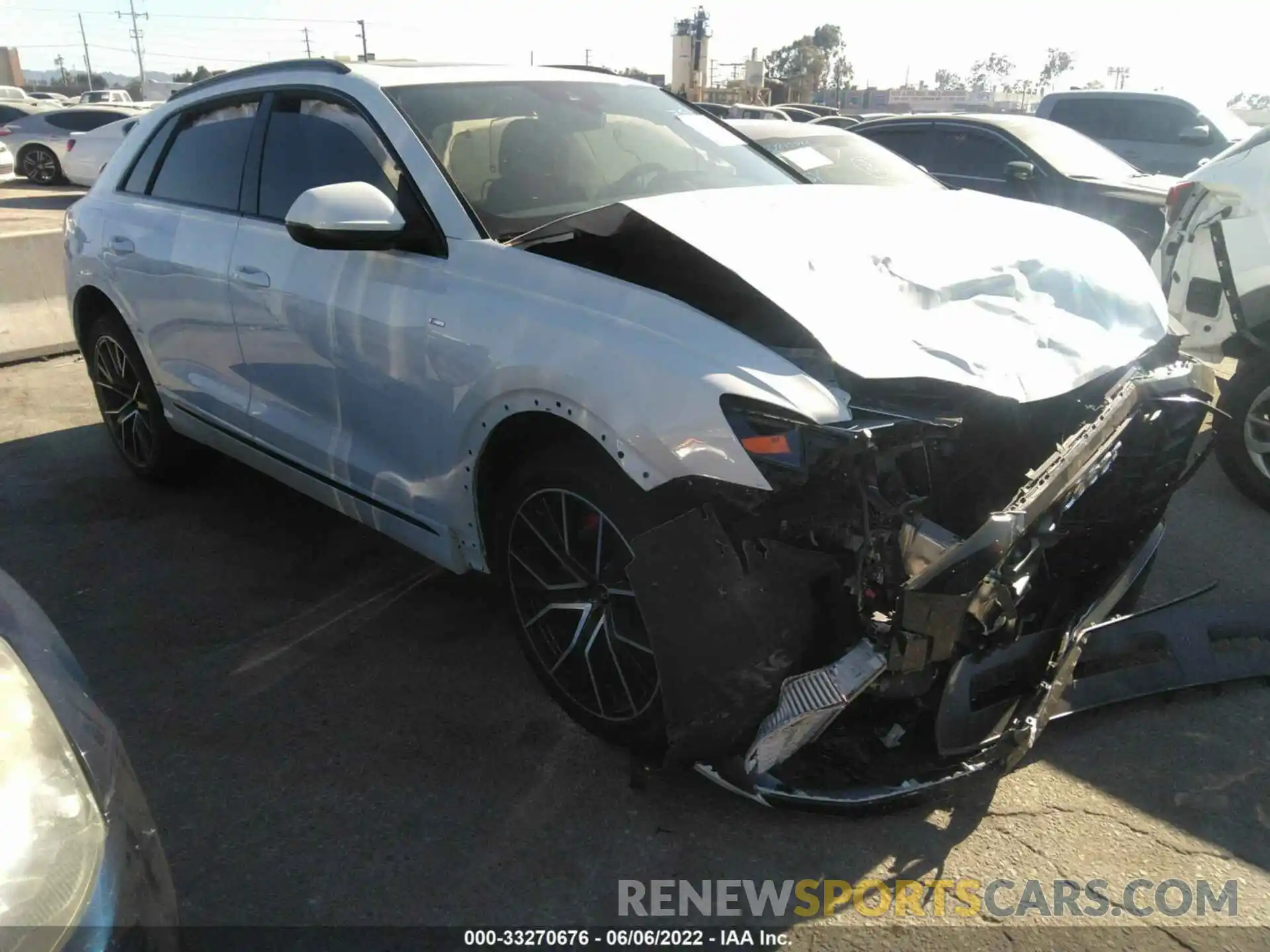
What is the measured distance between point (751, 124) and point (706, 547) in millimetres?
6833

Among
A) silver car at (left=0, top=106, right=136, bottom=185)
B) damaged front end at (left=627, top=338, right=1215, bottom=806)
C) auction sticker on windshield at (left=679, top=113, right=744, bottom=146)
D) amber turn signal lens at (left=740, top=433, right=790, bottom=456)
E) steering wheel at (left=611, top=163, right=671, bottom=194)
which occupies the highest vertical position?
auction sticker on windshield at (left=679, top=113, right=744, bottom=146)

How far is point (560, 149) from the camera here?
11.6ft

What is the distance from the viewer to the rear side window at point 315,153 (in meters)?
3.36

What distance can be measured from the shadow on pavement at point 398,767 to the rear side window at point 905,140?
6879mm

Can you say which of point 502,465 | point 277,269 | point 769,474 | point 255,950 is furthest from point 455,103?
point 255,950

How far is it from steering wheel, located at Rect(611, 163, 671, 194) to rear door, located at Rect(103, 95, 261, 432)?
5.20ft

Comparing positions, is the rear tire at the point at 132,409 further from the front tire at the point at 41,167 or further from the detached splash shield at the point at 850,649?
the front tire at the point at 41,167

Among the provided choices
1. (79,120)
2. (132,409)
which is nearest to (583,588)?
(132,409)

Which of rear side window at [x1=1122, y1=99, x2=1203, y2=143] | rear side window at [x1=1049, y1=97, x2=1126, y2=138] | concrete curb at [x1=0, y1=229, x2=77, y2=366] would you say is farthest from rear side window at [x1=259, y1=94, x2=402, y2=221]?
rear side window at [x1=1122, y1=99, x2=1203, y2=143]

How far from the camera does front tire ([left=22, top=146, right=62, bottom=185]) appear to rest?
19984 millimetres

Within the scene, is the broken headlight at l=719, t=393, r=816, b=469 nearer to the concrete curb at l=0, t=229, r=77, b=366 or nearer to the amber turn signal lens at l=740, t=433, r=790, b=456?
the amber turn signal lens at l=740, t=433, r=790, b=456

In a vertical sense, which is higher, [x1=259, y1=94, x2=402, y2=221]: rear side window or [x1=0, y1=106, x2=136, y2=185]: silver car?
[x1=259, y1=94, x2=402, y2=221]: rear side window

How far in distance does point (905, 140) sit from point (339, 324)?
7.37m

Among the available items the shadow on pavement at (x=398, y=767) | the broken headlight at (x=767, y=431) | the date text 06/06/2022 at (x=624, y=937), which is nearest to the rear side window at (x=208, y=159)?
the shadow on pavement at (x=398, y=767)
